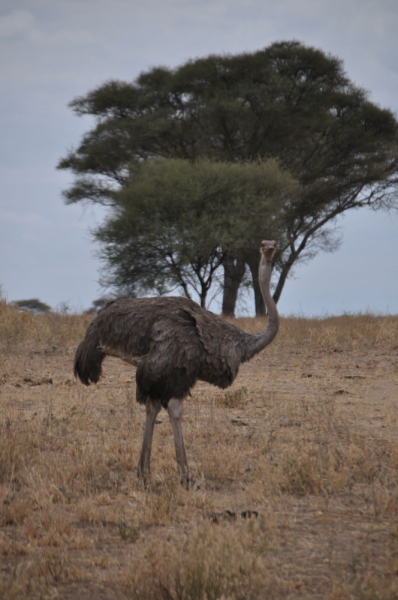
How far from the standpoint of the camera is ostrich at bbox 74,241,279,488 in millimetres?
4840

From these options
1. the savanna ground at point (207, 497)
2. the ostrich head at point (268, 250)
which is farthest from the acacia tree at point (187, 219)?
the ostrich head at point (268, 250)

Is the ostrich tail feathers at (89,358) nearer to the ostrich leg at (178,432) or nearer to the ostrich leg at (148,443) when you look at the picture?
the ostrich leg at (148,443)

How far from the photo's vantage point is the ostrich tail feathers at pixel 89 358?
5277mm

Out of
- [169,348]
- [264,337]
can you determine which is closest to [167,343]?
[169,348]

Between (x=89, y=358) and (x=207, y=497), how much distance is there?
1.48m

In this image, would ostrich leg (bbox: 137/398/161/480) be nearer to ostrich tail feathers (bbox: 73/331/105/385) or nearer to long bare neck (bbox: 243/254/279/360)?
ostrich tail feathers (bbox: 73/331/105/385)

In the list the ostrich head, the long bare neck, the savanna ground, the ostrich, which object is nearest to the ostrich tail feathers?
the ostrich

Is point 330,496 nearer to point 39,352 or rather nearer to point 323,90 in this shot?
point 39,352

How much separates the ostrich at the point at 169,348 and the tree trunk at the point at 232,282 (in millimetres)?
20166

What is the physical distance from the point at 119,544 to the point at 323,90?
2474 centimetres

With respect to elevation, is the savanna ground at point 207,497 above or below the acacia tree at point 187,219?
below

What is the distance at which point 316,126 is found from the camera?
1001 inches

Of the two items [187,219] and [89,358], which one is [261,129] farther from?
[89,358]

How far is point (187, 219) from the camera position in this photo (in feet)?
75.3
